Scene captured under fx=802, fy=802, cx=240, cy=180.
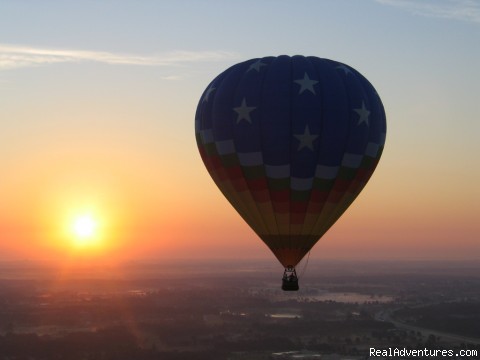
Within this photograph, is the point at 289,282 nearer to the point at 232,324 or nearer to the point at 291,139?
the point at 291,139

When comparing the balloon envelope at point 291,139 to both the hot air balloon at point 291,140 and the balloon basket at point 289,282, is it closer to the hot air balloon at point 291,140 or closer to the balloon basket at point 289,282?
the hot air balloon at point 291,140

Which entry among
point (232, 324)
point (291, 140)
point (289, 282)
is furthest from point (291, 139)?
point (232, 324)

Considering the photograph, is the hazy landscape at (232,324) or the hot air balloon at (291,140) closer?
the hot air balloon at (291,140)

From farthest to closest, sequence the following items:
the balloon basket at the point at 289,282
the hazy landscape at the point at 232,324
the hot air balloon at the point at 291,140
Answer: the hazy landscape at the point at 232,324 → the hot air balloon at the point at 291,140 → the balloon basket at the point at 289,282

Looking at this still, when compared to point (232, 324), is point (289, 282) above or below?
above

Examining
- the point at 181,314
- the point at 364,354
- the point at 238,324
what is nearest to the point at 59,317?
the point at 181,314

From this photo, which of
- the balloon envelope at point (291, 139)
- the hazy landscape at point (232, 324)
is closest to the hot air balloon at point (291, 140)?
the balloon envelope at point (291, 139)

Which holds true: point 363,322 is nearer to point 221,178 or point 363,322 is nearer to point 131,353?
point 131,353
